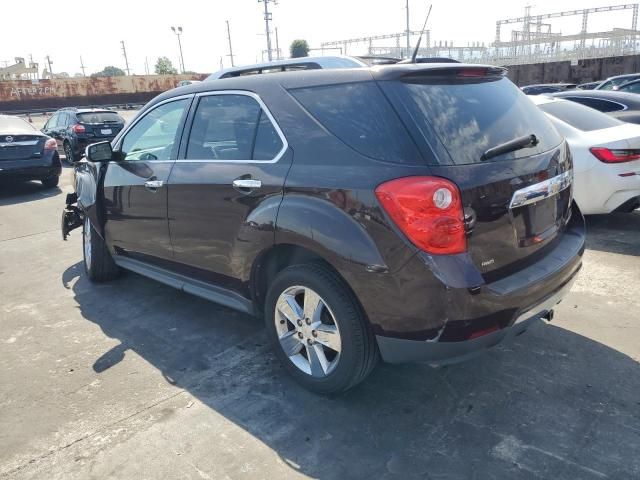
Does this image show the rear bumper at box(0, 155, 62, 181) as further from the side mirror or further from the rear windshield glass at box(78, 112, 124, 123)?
the side mirror

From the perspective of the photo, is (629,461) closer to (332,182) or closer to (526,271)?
(526,271)

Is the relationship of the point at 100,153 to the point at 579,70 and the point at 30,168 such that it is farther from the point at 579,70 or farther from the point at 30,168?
the point at 579,70

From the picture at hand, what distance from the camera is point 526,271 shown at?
9.03ft

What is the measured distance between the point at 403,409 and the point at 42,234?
6.20 m

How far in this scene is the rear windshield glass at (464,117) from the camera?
2588 mm

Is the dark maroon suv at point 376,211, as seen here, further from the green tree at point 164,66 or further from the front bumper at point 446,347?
the green tree at point 164,66

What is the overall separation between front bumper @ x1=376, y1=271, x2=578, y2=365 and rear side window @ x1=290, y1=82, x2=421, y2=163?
0.89m

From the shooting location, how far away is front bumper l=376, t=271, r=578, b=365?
254cm

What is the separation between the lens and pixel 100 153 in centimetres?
436

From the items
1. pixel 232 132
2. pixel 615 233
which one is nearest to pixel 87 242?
pixel 232 132

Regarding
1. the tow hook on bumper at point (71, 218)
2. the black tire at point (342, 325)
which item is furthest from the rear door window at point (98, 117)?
the black tire at point (342, 325)

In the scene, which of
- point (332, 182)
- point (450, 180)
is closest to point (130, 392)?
point (332, 182)

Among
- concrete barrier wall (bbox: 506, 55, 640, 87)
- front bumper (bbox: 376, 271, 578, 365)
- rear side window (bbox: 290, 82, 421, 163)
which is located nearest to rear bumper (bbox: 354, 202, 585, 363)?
front bumper (bbox: 376, 271, 578, 365)

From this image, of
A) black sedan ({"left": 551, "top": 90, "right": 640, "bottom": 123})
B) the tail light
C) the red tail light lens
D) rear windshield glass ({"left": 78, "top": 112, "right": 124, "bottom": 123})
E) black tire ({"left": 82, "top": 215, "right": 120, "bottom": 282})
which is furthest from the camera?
rear windshield glass ({"left": 78, "top": 112, "right": 124, "bottom": 123})
